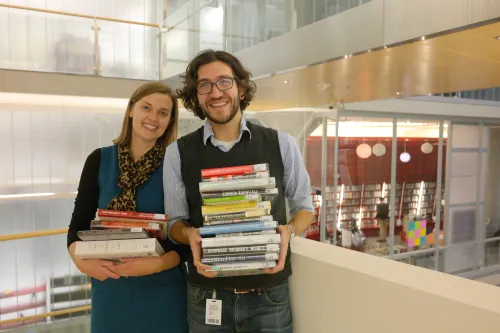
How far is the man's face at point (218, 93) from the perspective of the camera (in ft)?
4.56

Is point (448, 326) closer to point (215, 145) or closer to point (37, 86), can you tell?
point (215, 145)

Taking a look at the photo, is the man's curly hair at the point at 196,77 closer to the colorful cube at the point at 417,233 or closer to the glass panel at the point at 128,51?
the glass panel at the point at 128,51

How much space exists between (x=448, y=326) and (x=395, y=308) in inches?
6.0

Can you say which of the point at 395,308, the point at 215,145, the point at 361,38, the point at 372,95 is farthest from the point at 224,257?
the point at 372,95

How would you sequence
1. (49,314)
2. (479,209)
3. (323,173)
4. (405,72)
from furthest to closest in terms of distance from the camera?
(479,209) → (323,173) → (49,314) → (405,72)

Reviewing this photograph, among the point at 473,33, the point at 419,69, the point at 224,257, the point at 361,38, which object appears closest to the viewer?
the point at 224,257

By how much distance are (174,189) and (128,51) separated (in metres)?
5.99

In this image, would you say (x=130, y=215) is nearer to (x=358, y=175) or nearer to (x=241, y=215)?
(x=241, y=215)

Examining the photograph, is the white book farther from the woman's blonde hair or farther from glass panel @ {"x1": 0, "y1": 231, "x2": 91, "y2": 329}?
glass panel @ {"x1": 0, "y1": 231, "x2": 91, "y2": 329}

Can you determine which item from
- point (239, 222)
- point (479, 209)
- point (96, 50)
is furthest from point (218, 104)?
point (479, 209)

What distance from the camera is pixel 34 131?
6680 mm

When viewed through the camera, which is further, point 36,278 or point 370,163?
point 370,163

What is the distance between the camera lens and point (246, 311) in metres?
1.36

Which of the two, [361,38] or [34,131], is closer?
[361,38]
